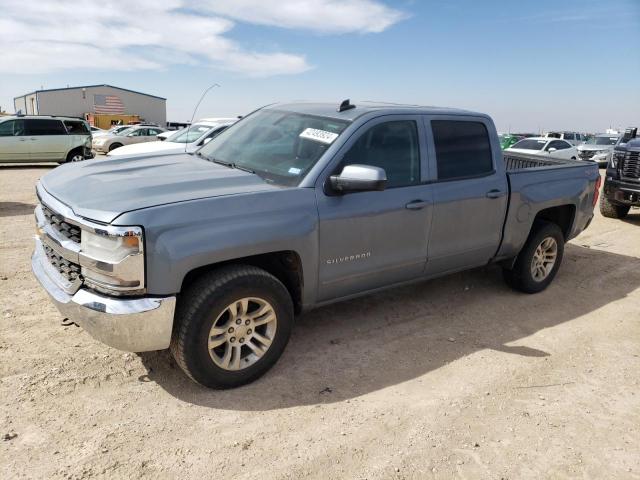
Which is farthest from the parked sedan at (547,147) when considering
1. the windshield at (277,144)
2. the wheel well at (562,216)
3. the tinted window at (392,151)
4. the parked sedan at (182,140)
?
the windshield at (277,144)

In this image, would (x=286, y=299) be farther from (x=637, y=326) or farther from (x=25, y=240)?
(x=25, y=240)

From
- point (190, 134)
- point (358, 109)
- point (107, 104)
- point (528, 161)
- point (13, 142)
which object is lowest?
point (13, 142)

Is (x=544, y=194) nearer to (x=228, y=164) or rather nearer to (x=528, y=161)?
(x=528, y=161)

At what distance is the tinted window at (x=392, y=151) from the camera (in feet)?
12.0

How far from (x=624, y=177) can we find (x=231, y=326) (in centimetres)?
854

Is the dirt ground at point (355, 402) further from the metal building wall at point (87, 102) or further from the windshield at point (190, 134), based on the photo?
the metal building wall at point (87, 102)

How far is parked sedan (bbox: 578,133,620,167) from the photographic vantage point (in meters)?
21.1

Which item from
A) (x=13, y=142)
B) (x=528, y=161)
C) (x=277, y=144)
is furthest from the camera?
(x=13, y=142)

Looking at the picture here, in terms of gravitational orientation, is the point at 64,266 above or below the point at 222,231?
below

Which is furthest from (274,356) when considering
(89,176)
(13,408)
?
(89,176)

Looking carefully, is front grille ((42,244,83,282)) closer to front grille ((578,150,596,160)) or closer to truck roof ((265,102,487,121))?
Result: truck roof ((265,102,487,121))

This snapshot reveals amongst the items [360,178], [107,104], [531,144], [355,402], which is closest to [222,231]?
[360,178]

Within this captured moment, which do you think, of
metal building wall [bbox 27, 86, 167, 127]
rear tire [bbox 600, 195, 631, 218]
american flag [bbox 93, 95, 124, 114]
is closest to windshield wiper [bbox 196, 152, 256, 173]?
rear tire [bbox 600, 195, 631, 218]

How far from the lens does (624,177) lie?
899 centimetres
